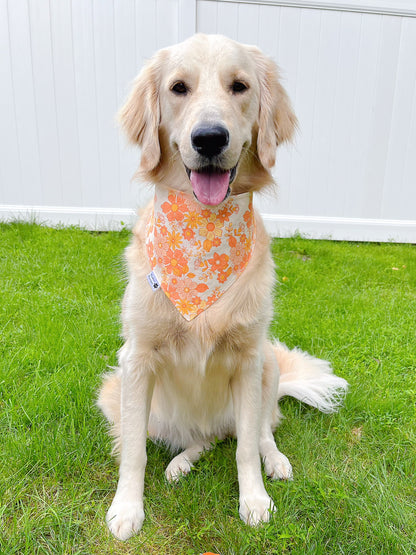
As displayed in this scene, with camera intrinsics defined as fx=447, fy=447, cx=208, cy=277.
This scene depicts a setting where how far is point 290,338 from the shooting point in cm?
307

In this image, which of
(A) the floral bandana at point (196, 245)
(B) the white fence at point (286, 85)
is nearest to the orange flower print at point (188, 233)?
(A) the floral bandana at point (196, 245)

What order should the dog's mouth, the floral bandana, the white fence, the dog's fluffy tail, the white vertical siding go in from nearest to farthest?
the dog's mouth → the floral bandana → the dog's fluffy tail → the white fence → the white vertical siding

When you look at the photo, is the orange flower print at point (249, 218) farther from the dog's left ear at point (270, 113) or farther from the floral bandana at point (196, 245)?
the dog's left ear at point (270, 113)

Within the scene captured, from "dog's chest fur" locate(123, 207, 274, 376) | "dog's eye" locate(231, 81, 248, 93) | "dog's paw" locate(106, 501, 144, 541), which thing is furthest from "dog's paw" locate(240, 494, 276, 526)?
"dog's eye" locate(231, 81, 248, 93)

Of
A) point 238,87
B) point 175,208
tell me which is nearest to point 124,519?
point 175,208

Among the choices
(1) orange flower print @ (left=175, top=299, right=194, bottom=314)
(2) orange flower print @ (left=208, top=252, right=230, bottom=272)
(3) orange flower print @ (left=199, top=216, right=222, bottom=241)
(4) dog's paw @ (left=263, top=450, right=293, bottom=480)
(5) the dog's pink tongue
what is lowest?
(4) dog's paw @ (left=263, top=450, right=293, bottom=480)

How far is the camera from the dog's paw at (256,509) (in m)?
1.61

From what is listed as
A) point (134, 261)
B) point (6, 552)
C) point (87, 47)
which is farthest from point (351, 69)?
point (6, 552)

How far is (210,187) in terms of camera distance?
161cm

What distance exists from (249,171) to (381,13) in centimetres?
429

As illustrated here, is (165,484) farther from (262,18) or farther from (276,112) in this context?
(262,18)

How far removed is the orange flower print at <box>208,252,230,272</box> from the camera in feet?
5.73

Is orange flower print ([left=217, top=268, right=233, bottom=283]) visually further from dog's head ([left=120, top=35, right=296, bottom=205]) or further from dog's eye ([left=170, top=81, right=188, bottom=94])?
dog's eye ([left=170, top=81, right=188, bottom=94])

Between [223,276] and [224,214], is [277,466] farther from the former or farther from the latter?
[224,214]
